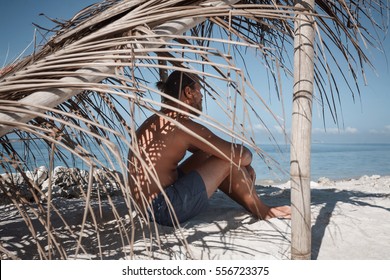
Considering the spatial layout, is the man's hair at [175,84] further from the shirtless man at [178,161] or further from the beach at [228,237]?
the beach at [228,237]

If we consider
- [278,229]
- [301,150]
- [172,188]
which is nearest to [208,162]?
[172,188]

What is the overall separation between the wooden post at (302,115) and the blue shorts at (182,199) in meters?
0.63

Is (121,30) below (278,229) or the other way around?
the other way around

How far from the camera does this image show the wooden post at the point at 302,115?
3.99ft

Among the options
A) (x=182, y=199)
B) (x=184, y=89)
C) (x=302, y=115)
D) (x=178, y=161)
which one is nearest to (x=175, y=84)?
(x=184, y=89)

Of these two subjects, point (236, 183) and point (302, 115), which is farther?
point (236, 183)

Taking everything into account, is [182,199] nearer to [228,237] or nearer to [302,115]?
[228,237]

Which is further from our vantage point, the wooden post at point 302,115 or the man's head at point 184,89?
the man's head at point 184,89

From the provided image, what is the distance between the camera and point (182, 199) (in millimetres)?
1726

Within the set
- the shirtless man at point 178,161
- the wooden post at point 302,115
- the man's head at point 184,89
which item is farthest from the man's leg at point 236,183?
the wooden post at point 302,115

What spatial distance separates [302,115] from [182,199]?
0.81 m
